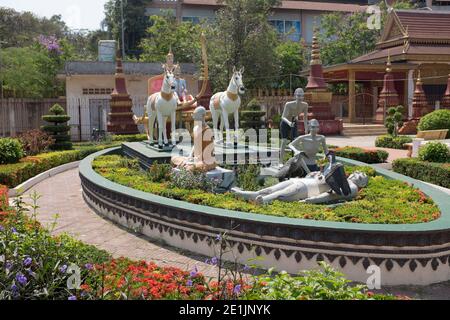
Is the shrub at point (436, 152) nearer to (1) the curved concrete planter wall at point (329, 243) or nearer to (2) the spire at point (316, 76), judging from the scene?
(1) the curved concrete planter wall at point (329, 243)

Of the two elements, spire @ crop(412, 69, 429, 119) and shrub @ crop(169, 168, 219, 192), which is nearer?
shrub @ crop(169, 168, 219, 192)

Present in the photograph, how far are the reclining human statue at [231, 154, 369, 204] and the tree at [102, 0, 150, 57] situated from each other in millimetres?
37093

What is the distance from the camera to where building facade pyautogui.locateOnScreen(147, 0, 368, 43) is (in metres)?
46.5

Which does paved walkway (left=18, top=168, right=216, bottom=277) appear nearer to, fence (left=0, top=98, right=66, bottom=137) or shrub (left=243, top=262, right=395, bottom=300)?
shrub (left=243, top=262, right=395, bottom=300)

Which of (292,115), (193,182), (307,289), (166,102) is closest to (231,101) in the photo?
(166,102)

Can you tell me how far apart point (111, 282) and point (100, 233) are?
3.74 m

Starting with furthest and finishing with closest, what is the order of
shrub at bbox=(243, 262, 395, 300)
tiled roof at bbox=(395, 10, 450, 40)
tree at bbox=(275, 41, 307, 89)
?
tree at bbox=(275, 41, 307, 89), tiled roof at bbox=(395, 10, 450, 40), shrub at bbox=(243, 262, 395, 300)

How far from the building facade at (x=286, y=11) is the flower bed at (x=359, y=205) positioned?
40.7 meters

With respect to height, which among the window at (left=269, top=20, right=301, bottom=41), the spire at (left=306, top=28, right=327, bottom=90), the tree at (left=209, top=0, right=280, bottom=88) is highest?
the window at (left=269, top=20, right=301, bottom=41)

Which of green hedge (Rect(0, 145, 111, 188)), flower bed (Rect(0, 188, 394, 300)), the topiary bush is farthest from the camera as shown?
the topiary bush

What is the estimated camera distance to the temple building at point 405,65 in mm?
27141

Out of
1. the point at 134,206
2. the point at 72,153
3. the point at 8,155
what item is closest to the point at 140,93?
the point at 72,153

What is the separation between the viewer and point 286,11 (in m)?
50.2

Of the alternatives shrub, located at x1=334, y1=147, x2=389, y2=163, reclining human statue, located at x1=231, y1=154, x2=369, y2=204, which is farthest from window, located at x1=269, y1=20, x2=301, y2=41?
reclining human statue, located at x1=231, y1=154, x2=369, y2=204
